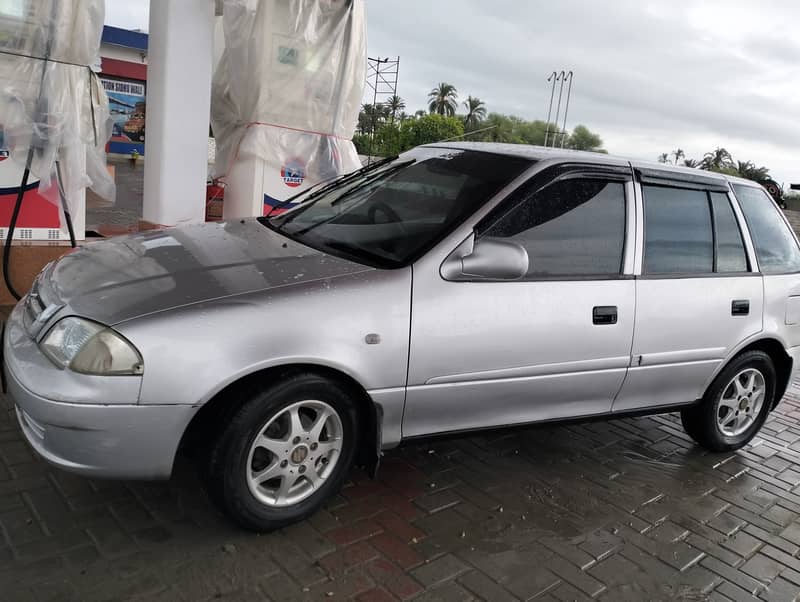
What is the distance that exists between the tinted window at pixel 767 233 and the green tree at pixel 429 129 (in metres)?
73.2

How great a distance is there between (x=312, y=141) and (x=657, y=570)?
545cm

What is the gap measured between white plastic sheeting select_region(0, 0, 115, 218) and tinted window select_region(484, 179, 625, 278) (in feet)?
12.2

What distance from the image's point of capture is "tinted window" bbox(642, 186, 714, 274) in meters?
3.97

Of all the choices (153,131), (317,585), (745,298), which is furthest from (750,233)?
(153,131)

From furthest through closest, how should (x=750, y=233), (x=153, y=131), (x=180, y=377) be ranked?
(x=153, y=131)
(x=750, y=233)
(x=180, y=377)

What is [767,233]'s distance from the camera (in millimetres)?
4652

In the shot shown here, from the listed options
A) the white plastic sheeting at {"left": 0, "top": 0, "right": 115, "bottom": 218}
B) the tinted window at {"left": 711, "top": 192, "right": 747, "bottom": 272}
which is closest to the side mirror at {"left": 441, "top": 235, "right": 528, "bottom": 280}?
the tinted window at {"left": 711, "top": 192, "right": 747, "bottom": 272}

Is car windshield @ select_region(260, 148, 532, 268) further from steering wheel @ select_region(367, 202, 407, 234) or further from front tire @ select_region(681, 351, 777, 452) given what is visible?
front tire @ select_region(681, 351, 777, 452)

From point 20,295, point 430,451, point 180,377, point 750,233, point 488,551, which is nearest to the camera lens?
point 180,377

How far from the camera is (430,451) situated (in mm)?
4086

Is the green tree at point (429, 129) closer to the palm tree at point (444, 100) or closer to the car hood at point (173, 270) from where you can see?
the palm tree at point (444, 100)

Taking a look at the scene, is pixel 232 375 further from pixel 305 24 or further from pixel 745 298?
pixel 305 24

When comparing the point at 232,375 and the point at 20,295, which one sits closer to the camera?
the point at 232,375

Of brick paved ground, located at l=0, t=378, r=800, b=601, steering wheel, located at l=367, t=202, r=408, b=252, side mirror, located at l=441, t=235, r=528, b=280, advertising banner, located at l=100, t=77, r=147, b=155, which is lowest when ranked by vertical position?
brick paved ground, located at l=0, t=378, r=800, b=601
